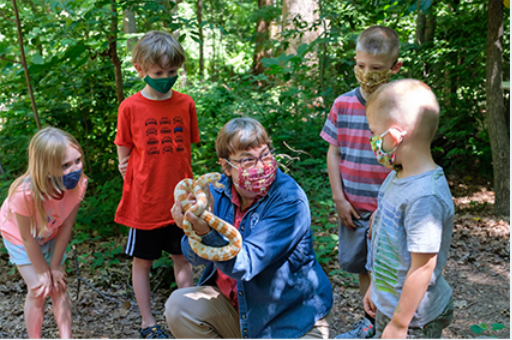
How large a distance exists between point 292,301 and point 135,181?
58.8 inches

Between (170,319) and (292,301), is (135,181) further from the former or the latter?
→ (292,301)

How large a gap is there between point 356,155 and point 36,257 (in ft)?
6.73

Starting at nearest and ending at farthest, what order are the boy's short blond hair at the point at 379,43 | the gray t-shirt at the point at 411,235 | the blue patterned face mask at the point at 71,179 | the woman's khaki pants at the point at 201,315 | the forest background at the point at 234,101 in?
1. the gray t-shirt at the point at 411,235
2. the woman's khaki pants at the point at 201,315
3. the boy's short blond hair at the point at 379,43
4. the blue patterned face mask at the point at 71,179
5. the forest background at the point at 234,101

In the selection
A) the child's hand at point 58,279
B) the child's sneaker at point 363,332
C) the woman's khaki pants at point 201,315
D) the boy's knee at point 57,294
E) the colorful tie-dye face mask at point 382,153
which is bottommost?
the child's sneaker at point 363,332

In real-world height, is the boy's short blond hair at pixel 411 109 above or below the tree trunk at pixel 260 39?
above

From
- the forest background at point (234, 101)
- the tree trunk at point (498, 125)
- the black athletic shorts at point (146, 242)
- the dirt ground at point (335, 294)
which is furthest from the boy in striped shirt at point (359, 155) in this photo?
the tree trunk at point (498, 125)

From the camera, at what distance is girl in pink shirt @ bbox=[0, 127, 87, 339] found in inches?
95.4

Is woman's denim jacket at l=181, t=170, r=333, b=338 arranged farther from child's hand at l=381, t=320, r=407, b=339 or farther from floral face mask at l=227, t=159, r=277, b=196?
child's hand at l=381, t=320, r=407, b=339

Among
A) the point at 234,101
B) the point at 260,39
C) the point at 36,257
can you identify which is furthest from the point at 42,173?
the point at 260,39

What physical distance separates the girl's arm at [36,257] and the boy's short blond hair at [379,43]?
7.45ft

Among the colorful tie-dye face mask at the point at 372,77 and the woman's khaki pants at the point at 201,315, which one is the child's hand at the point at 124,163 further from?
the colorful tie-dye face mask at the point at 372,77

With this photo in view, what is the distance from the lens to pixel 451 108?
5562 millimetres

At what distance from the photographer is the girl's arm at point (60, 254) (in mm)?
2566

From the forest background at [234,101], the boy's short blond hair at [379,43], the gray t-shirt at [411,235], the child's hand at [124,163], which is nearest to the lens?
the gray t-shirt at [411,235]
